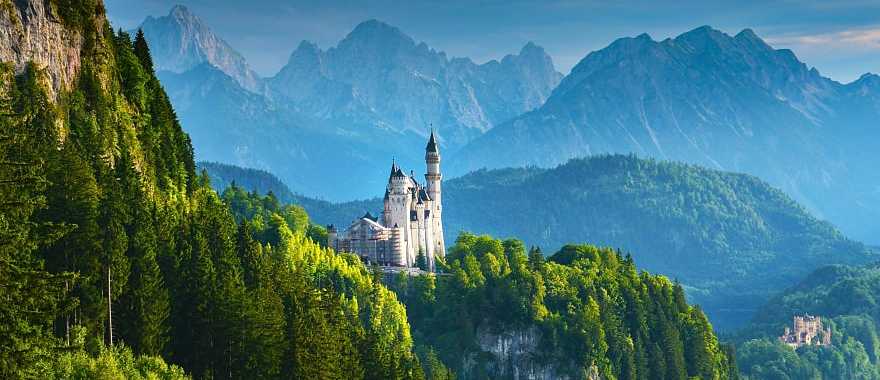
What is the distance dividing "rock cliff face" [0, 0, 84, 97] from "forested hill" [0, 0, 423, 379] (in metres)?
0.14

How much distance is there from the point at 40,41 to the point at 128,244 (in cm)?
1641

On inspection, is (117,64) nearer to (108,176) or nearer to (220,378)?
(108,176)

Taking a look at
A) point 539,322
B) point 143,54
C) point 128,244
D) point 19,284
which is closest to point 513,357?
point 539,322

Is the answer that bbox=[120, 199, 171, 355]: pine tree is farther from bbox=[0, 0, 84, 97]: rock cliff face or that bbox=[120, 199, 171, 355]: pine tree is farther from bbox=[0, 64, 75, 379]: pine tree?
bbox=[0, 64, 75, 379]: pine tree

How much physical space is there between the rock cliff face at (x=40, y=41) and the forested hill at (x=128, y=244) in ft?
0.45

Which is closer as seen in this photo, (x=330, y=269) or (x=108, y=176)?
(x=108, y=176)

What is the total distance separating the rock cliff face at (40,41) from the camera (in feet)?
314

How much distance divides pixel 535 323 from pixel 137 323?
97588 millimetres

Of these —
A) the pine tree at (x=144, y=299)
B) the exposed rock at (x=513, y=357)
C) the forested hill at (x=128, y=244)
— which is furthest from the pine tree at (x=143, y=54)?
the exposed rock at (x=513, y=357)

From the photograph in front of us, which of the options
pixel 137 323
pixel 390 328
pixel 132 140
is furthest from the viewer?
pixel 390 328

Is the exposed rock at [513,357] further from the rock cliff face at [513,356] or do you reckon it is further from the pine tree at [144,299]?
the pine tree at [144,299]

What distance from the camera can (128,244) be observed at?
94.1 metres

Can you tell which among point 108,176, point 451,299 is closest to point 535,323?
point 451,299

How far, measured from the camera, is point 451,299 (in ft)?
615
